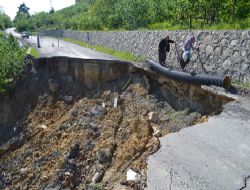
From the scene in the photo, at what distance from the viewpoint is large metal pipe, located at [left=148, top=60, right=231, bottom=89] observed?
11227 mm

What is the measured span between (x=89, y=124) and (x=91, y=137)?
3.38 feet

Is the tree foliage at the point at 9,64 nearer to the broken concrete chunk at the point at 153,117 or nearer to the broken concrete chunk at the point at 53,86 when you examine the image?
the broken concrete chunk at the point at 53,86

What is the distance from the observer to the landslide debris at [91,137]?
1087 cm

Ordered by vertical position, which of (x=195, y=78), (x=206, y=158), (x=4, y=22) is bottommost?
(x=206, y=158)

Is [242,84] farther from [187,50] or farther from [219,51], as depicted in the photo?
[187,50]

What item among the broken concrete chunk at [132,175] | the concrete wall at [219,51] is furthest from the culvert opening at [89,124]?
the concrete wall at [219,51]

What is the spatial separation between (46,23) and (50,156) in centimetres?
8254

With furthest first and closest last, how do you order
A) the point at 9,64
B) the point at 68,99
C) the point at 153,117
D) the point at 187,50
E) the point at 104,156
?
1. the point at 9,64
2. the point at 68,99
3. the point at 187,50
4. the point at 153,117
5. the point at 104,156

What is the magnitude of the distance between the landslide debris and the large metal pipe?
44.9 inches

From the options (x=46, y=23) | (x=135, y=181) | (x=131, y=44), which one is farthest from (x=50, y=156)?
(x=46, y=23)

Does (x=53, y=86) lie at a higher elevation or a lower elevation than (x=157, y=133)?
higher

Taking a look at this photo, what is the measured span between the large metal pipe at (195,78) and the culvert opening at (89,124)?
47 centimetres

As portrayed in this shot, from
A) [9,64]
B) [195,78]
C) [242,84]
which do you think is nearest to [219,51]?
[195,78]

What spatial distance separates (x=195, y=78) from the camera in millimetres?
12133
